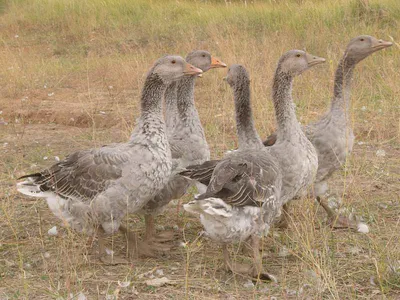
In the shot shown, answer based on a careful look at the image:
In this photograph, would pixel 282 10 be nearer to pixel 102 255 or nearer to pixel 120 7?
pixel 120 7

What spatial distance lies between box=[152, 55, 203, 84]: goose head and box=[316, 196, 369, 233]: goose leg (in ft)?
5.72

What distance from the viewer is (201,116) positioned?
909cm

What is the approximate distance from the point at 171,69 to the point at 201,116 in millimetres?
3803

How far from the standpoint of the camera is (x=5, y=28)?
18.0m

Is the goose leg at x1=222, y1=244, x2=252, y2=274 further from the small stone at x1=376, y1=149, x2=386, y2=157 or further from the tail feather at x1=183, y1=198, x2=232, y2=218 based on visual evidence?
the small stone at x1=376, y1=149, x2=386, y2=157

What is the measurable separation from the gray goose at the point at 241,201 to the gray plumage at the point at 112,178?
578 mm

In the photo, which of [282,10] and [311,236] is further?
[282,10]

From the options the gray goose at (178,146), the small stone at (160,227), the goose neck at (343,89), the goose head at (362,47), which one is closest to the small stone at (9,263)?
the gray goose at (178,146)

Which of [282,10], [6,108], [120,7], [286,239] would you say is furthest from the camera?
[120,7]

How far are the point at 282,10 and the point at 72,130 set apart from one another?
7.29 m

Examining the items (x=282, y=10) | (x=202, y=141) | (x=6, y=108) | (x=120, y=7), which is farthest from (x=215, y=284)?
(x=120, y=7)

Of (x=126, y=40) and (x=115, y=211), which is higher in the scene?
(x=115, y=211)

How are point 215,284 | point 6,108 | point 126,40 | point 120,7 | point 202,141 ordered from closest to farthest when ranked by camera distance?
point 215,284 < point 202,141 < point 6,108 < point 126,40 < point 120,7

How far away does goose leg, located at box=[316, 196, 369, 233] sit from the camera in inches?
214
